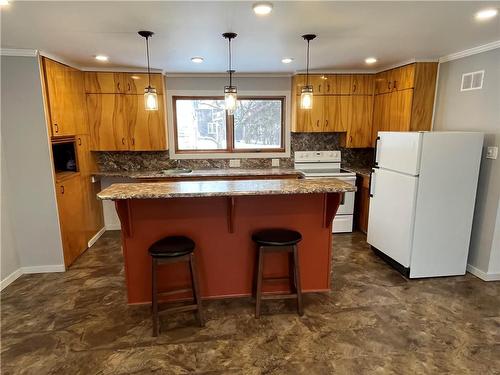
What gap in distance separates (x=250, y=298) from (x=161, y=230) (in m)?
1.05

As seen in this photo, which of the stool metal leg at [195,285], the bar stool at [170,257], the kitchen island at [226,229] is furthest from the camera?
the kitchen island at [226,229]

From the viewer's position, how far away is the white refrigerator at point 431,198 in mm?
3010

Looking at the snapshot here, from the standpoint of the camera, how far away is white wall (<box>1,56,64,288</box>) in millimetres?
3064

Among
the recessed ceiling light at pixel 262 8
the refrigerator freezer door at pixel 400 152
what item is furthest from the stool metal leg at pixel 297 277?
the recessed ceiling light at pixel 262 8

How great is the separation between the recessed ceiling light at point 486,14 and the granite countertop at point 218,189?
4.95ft

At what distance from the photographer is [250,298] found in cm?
288

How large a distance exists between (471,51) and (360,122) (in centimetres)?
166

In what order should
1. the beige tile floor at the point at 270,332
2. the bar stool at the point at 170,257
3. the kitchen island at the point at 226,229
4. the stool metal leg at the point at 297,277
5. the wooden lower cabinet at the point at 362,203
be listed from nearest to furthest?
1. the beige tile floor at the point at 270,332
2. the bar stool at the point at 170,257
3. the stool metal leg at the point at 297,277
4. the kitchen island at the point at 226,229
5. the wooden lower cabinet at the point at 362,203

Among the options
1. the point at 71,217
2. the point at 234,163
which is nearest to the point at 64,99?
the point at 71,217

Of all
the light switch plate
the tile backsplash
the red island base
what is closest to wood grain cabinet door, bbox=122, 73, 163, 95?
the tile backsplash

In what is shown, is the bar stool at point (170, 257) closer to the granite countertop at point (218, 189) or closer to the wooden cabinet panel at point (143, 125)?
the granite countertop at point (218, 189)

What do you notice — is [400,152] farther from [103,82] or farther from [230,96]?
[103,82]

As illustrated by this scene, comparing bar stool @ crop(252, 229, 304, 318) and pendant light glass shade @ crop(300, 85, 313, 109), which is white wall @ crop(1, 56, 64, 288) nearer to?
bar stool @ crop(252, 229, 304, 318)

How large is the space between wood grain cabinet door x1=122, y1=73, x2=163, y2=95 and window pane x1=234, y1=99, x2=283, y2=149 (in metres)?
1.24
